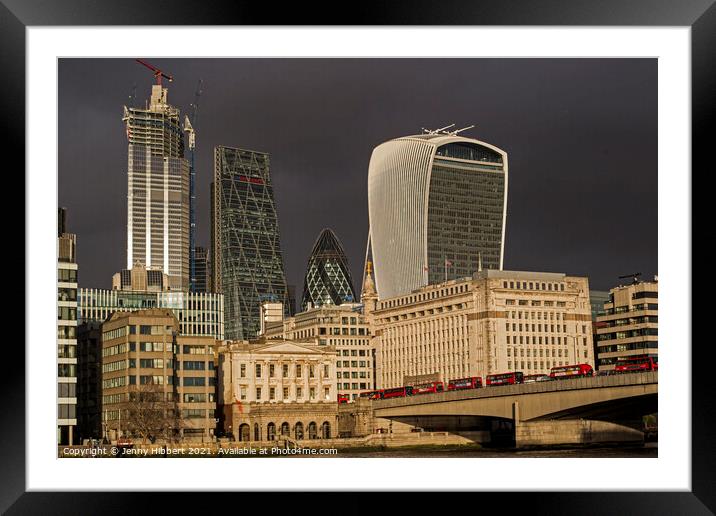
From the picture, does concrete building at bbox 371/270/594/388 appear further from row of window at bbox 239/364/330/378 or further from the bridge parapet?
the bridge parapet

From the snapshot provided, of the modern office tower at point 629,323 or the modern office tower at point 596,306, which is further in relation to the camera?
the modern office tower at point 596,306

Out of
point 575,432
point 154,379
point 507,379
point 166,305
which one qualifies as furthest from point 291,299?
point 575,432

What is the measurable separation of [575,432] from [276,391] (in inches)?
538

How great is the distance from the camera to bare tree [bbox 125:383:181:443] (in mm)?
36031

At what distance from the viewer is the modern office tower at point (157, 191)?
255 feet

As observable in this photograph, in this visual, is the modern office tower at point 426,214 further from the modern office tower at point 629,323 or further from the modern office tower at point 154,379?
the modern office tower at point 154,379

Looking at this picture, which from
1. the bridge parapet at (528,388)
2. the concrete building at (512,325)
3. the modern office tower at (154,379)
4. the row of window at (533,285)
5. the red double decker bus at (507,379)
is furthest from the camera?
the row of window at (533,285)

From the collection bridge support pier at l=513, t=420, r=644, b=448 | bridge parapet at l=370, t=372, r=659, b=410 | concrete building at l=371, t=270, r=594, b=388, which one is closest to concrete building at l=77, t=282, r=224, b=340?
bridge parapet at l=370, t=372, r=659, b=410

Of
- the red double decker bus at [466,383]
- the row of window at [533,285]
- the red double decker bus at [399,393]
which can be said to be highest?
the row of window at [533,285]

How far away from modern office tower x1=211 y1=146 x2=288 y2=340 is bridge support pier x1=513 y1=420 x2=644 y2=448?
4601 centimetres
